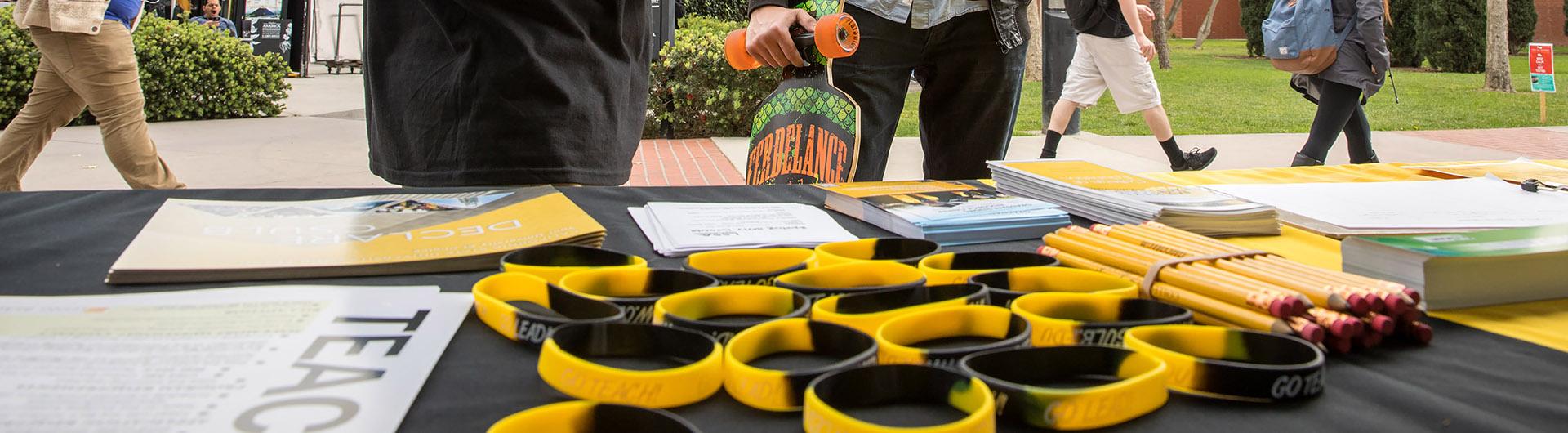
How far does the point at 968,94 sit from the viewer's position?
8.45 ft

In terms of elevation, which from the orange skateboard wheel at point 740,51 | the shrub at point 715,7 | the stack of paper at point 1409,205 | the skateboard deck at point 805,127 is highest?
the shrub at point 715,7

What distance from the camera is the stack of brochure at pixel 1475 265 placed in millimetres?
1045

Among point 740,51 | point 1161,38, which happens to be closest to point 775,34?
point 740,51

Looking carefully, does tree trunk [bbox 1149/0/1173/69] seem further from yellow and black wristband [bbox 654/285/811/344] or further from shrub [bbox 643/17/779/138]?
yellow and black wristband [bbox 654/285/811/344]

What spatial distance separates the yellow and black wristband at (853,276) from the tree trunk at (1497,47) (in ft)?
47.9

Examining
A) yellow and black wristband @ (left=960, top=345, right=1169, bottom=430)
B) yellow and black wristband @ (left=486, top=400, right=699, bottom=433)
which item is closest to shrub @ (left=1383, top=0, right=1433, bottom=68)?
yellow and black wristband @ (left=960, top=345, right=1169, bottom=430)

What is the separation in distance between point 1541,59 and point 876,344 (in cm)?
943

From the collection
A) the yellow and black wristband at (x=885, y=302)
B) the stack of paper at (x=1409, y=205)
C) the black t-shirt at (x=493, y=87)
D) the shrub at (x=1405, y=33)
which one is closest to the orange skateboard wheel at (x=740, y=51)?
the black t-shirt at (x=493, y=87)

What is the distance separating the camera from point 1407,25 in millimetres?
19578

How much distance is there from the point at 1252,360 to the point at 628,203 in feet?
3.42

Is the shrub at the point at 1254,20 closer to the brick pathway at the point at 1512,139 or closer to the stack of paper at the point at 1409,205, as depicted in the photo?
the brick pathway at the point at 1512,139

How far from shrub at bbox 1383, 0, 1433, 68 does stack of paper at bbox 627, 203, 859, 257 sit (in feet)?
68.2

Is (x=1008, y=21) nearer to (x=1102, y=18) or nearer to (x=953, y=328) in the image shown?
(x=953, y=328)

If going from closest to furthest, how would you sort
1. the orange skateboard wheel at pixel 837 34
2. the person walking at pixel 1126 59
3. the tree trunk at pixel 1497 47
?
the orange skateboard wheel at pixel 837 34, the person walking at pixel 1126 59, the tree trunk at pixel 1497 47
